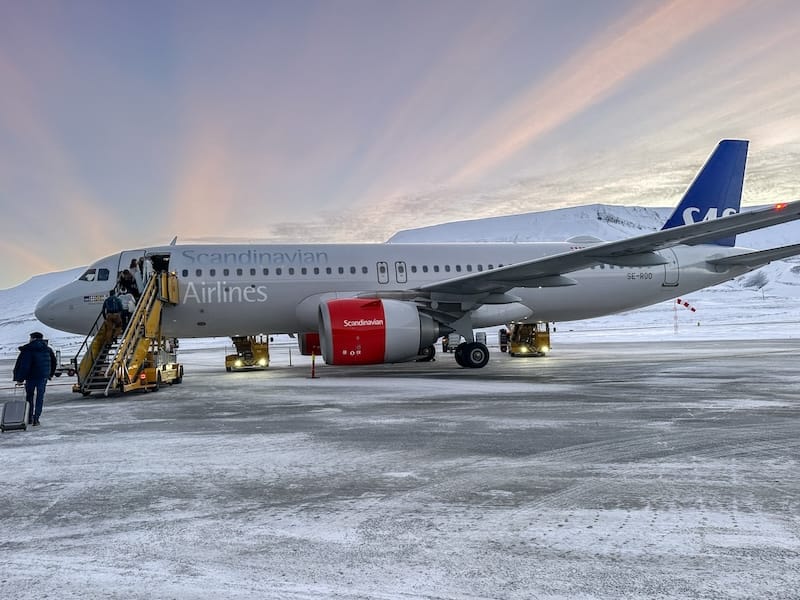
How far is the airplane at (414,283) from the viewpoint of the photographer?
533 inches

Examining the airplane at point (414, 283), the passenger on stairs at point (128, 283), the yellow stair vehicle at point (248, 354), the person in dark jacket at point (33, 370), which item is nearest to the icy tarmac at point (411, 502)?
the person in dark jacket at point (33, 370)

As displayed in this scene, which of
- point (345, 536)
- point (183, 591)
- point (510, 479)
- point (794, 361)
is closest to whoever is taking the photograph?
point (183, 591)

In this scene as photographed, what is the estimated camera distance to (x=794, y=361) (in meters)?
15.9

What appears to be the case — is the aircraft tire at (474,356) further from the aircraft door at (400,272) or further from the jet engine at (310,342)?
the jet engine at (310,342)

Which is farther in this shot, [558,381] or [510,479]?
[558,381]

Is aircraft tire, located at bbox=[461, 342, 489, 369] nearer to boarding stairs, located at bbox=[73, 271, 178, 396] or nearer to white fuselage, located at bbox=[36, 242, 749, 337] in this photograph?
white fuselage, located at bbox=[36, 242, 749, 337]

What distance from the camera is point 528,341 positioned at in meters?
21.7

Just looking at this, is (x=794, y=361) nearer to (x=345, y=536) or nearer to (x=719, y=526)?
(x=719, y=526)

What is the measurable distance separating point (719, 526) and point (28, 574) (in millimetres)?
3702

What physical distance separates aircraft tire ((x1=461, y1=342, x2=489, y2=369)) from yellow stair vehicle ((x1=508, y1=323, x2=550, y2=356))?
5.49 meters

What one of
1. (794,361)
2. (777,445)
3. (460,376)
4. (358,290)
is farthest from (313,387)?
(794,361)

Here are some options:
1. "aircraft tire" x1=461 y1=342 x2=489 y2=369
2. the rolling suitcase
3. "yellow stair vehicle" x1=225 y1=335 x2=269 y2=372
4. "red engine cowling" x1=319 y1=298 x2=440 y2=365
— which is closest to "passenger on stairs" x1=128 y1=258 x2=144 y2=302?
"yellow stair vehicle" x1=225 y1=335 x2=269 y2=372

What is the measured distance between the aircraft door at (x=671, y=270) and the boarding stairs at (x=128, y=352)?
1433cm

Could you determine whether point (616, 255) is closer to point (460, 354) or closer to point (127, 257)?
point (460, 354)
